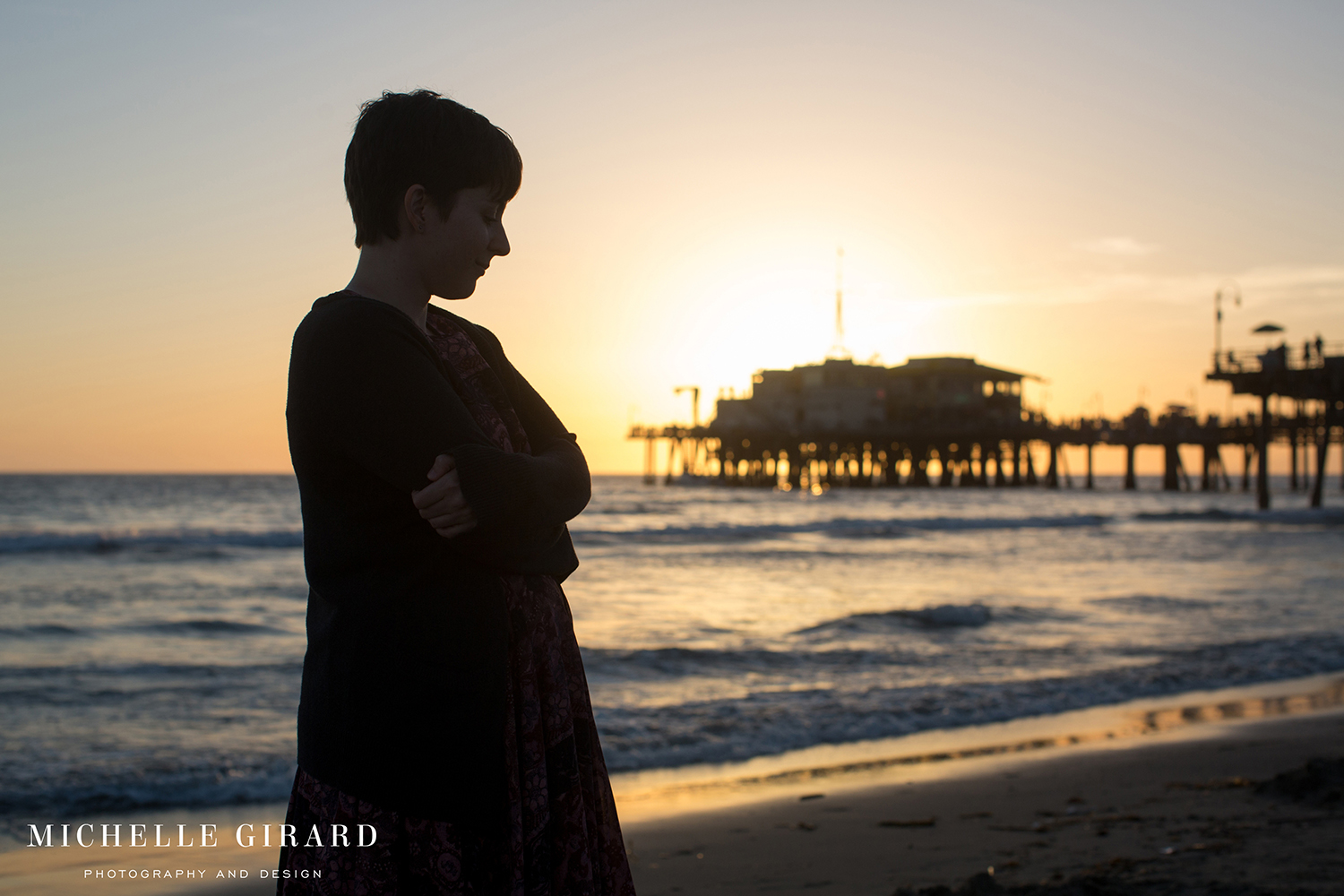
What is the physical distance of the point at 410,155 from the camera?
1422 millimetres

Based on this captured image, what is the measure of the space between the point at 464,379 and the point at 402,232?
0.24m

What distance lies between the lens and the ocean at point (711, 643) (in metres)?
5.88

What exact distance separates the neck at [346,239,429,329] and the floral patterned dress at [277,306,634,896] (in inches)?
3.4

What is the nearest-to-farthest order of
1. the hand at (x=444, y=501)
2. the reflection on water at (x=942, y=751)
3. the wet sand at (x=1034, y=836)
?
the hand at (x=444, y=501) → the wet sand at (x=1034, y=836) → the reflection on water at (x=942, y=751)

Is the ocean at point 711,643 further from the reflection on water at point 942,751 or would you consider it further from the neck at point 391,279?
the neck at point 391,279

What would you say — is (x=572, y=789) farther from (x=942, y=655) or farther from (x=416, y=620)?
(x=942, y=655)

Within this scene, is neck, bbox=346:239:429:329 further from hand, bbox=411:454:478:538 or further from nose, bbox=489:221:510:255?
hand, bbox=411:454:478:538

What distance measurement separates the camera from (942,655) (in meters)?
9.02

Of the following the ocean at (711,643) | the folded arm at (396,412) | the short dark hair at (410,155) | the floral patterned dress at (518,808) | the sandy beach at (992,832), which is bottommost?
the ocean at (711,643)

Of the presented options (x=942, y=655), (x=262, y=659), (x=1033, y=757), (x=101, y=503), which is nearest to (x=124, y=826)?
(x=262, y=659)

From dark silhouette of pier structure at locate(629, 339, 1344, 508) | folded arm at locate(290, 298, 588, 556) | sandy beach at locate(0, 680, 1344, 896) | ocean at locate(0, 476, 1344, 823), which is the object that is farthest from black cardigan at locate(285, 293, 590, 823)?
dark silhouette of pier structure at locate(629, 339, 1344, 508)

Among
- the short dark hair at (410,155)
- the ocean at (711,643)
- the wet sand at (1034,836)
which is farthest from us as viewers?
the ocean at (711,643)

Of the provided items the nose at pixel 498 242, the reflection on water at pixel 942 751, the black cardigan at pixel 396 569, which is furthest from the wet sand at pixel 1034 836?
the nose at pixel 498 242

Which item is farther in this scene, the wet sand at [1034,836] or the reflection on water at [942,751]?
the reflection on water at [942,751]
